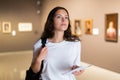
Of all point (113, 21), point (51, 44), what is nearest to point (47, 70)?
point (51, 44)

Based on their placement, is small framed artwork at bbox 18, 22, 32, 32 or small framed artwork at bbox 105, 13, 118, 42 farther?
small framed artwork at bbox 18, 22, 32, 32

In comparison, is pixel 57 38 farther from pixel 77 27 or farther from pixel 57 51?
pixel 77 27

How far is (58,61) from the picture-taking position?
1.93 m

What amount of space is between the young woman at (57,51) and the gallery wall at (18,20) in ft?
39.8

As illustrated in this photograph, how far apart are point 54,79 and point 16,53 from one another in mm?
12777

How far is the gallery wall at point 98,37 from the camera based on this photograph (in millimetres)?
8016

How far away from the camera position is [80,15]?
34.0 ft

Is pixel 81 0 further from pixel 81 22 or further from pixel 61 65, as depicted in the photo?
pixel 61 65

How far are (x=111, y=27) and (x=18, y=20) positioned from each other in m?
7.62

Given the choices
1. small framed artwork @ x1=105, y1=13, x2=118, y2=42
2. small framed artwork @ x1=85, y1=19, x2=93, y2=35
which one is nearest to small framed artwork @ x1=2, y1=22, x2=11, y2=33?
small framed artwork @ x1=85, y1=19, x2=93, y2=35

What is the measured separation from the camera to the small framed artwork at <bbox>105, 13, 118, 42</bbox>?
25.8 ft

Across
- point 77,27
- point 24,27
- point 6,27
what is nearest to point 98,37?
point 77,27

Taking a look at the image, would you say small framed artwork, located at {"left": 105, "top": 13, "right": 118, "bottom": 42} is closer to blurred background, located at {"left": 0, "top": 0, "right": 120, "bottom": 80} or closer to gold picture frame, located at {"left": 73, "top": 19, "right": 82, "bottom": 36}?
blurred background, located at {"left": 0, "top": 0, "right": 120, "bottom": 80}

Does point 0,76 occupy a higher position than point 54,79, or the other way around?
point 54,79
